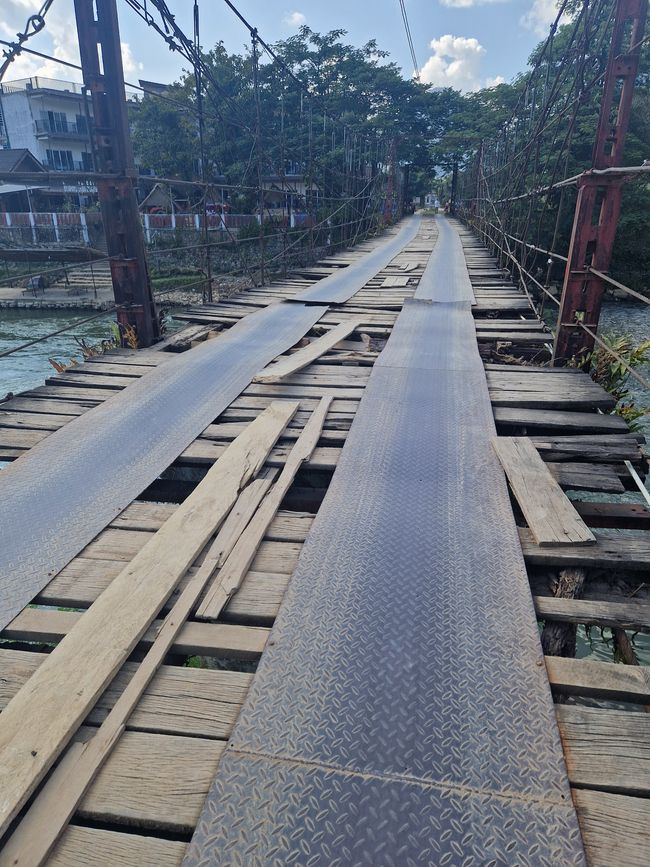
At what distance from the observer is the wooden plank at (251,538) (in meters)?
1.81

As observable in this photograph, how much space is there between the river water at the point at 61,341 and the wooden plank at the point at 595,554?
13.1ft

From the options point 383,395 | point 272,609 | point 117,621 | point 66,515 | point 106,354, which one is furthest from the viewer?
point 106,354

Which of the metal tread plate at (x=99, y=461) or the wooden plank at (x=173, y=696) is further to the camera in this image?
the metal tread plate at (x=99, y=461)

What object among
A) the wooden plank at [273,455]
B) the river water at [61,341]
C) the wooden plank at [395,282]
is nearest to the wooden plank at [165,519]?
the wooden plank at [273,455]

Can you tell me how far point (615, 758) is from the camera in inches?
52.7

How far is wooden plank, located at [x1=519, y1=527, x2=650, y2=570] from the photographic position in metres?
1.99

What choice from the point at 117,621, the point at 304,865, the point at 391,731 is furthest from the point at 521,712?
the point at 117,621

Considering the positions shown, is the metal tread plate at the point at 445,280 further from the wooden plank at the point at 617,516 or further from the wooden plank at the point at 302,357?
the wooden plank at the point at 617,516

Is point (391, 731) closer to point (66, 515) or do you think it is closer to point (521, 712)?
point (521, 712)

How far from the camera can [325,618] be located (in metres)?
1.71

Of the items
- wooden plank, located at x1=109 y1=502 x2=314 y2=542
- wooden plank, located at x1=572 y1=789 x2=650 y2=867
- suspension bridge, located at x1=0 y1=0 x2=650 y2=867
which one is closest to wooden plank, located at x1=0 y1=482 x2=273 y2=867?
suspension bridge, located at x1=0 y1=0 x2=650 y2=867

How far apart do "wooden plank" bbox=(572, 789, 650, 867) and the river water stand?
4.72 meters

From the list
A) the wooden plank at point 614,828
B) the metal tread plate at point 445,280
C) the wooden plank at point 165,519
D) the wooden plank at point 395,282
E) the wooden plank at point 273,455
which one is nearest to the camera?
the wooden plank at point 614,828

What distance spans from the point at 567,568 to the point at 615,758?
0.76 m
